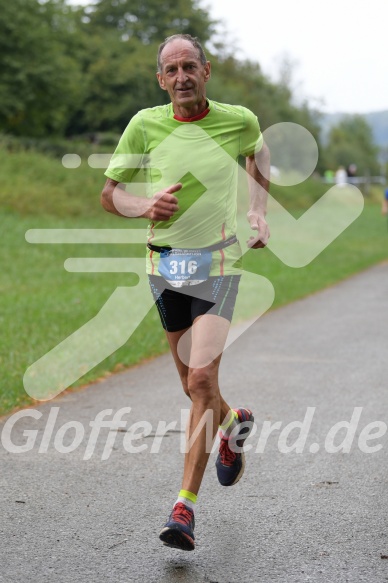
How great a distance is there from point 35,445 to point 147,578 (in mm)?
2506

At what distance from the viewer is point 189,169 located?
15.5 feet

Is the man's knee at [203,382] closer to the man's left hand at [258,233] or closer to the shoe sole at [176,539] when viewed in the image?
the man's left hand at [258,233]

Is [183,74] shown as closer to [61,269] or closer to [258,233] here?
[258,233]

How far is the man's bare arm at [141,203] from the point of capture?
14.4 ft

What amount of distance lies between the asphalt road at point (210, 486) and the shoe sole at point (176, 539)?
8 cm

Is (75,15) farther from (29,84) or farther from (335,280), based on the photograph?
(335,280)

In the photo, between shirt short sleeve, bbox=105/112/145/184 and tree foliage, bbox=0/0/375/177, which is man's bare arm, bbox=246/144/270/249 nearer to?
shirt short sleeve, bbox=105/112/145/184

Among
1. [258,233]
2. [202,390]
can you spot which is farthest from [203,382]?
[258,233]

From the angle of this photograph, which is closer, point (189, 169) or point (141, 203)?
point (141, 203)

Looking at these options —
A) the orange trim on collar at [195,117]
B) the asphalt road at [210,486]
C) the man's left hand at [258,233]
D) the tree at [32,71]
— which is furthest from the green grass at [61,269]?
the tree at [32,71]

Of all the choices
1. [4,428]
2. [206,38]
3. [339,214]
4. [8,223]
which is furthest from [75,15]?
[4,428]

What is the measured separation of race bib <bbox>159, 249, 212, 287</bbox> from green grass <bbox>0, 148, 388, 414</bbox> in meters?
3.03

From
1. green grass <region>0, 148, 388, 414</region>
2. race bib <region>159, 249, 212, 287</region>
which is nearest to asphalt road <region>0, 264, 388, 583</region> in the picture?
green grass <region>0, 148, 388, 414</region>

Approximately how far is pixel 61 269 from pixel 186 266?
13.6m
